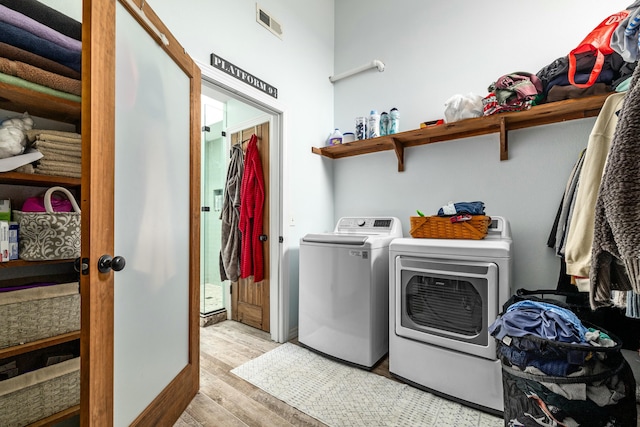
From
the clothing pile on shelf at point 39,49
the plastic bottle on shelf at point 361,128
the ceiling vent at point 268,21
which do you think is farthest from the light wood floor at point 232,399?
the ceiling vent at point 268,21

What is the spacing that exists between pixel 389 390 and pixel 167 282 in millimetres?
1465

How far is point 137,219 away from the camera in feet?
3.86

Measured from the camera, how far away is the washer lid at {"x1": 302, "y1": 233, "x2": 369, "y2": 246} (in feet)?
6.46

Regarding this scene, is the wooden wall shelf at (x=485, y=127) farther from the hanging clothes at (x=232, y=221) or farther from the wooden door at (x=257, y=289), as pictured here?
the hanging clothes at (x=232, y=221)

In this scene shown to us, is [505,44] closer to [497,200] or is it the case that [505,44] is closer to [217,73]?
[497,200]

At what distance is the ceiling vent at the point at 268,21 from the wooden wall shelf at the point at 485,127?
3.38ft

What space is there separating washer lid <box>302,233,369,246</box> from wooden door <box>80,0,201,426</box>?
87 cm

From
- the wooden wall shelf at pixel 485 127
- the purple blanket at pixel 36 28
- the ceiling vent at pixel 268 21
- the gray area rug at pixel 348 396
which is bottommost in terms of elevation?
the gray area rug at pixel 348 396

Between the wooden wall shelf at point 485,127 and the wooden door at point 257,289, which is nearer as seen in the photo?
the wooden wall shelf at point 485,127

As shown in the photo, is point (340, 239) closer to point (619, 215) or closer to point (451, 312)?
point (451, 312)

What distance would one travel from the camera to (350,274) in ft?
6.51

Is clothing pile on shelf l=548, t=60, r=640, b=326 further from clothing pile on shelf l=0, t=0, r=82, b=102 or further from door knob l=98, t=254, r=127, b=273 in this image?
clothing pile on shelf l=0, t=0, r=82, b=102

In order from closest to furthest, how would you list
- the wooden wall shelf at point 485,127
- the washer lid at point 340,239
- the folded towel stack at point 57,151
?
the folded towel stack at point 57,151 → the wooden wall shelf at point 485,127 → the washer lid at point 340,239

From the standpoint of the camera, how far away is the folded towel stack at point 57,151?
1.14m
